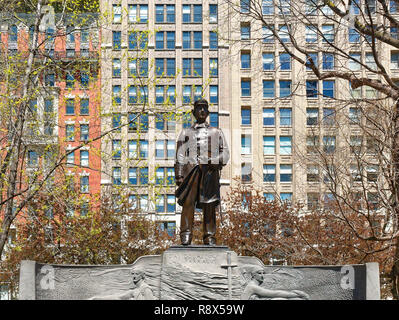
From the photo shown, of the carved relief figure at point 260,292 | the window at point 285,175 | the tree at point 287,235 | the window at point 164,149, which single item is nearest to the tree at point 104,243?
the tree at point 287,235

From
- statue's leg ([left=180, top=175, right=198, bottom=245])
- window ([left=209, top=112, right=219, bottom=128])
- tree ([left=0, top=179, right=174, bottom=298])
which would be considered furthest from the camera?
window ([left=209, top=112, right=219, bottom=128])

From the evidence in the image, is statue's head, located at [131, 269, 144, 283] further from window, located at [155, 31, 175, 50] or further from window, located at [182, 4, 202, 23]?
window, located at [182, 4, 202, 23]

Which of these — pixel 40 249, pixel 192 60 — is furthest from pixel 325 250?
pixel 192 60

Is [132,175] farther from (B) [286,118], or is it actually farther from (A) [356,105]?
(A) [356,105]

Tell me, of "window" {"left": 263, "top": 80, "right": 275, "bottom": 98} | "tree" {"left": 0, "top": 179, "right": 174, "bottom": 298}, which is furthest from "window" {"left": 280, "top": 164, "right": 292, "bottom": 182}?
"tree" {"left": 0, "top": 179, "right": 174, "bottom": 298}

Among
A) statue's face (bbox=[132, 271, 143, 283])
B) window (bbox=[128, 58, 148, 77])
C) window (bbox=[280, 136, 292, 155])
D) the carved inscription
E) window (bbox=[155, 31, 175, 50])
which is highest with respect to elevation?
window (bbox=[155, 31, 175, 50])

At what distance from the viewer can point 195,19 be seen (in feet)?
161

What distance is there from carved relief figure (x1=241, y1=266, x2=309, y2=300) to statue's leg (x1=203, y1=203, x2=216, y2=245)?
42.2 inches

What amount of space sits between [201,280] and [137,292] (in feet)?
3.91

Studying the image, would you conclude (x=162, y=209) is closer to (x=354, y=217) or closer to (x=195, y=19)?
(x=195, y=19)

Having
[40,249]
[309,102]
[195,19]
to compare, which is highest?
[195,19]

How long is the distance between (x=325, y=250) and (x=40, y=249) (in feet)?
46.6

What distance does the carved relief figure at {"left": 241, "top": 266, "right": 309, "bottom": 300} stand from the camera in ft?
36.8

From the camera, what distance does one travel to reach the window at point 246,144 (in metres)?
46.7
